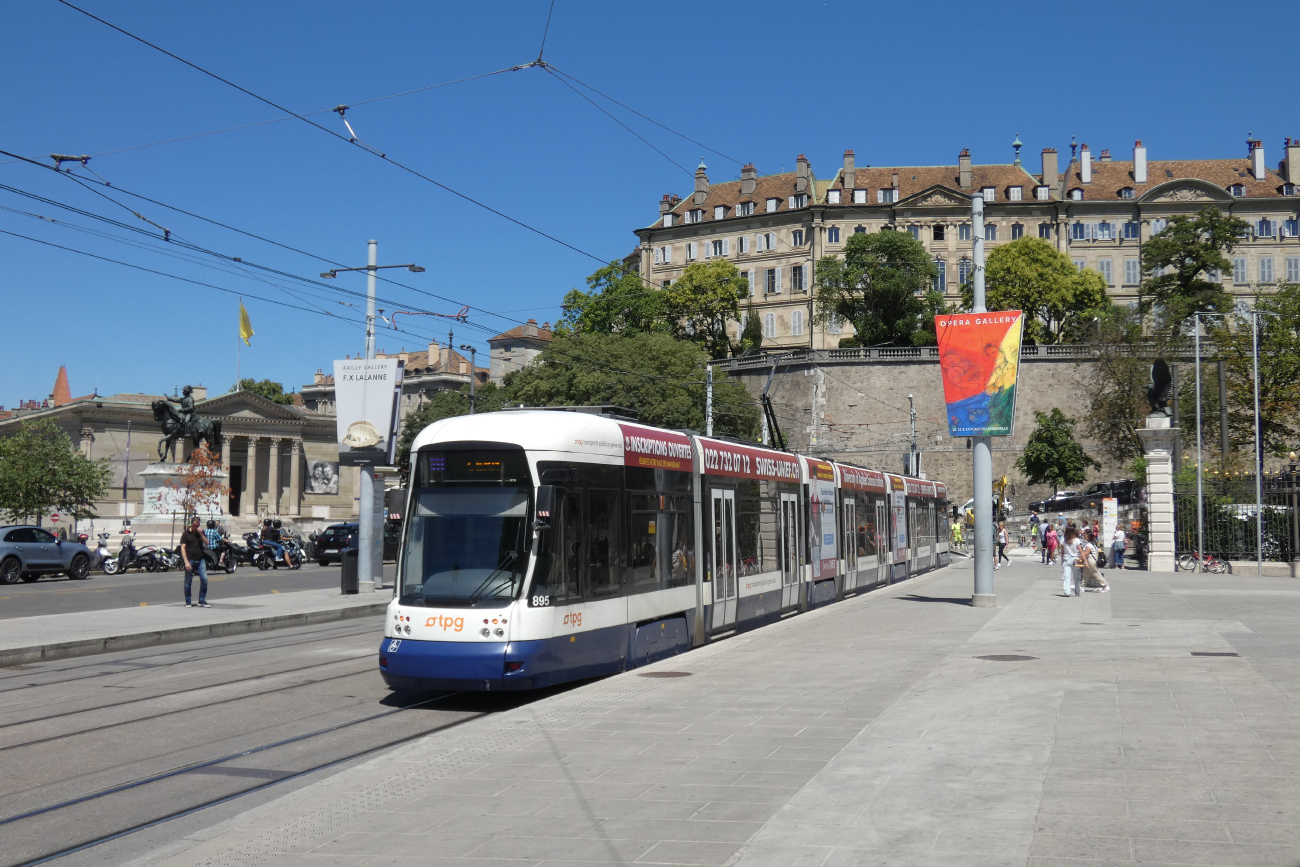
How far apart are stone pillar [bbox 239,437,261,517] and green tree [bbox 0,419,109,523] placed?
23.1 meters

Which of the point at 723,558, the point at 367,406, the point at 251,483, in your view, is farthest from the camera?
the point at 251,483

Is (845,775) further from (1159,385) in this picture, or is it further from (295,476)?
(295,476)

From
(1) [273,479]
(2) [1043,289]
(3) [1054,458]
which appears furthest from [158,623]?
(2) [1043,289]

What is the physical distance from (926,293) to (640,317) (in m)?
21.7

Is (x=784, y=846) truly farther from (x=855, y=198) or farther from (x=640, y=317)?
(x=855, y=198)

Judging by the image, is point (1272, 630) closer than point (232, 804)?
No

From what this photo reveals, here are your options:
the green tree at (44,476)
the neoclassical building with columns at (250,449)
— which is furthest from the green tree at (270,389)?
the green tree at (44,476)

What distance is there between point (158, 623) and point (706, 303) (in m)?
75.5

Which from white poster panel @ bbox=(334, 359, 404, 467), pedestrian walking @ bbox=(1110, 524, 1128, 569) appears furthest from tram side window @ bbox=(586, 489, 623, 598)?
pedestrian walking @ bbox=(1110, 524, 1128, 569)

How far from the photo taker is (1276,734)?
875 cm

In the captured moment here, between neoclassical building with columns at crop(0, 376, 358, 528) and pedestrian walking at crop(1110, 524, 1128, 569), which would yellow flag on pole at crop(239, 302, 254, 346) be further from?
pedestrian walking at crop(1110, 524, 1128, 569)

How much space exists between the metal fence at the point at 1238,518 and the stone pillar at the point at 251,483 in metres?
66.5

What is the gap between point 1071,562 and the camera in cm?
2581

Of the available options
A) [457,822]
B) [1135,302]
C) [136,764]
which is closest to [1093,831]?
[457,822]
